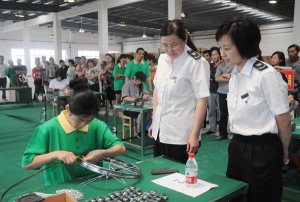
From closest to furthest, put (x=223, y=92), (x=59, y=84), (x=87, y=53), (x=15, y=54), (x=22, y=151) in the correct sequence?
(x=22, y=151)
(x=223, y=92)
(x=59, y=84)
(x=15, y=54)
(x=87, y=53)

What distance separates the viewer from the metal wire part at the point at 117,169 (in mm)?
1328

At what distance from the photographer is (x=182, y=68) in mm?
1780

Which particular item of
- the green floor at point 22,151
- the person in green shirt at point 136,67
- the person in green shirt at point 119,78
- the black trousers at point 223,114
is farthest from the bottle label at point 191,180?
the person in green shirt at point 119,78

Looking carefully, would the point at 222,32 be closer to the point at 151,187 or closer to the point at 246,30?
the point at 246,30

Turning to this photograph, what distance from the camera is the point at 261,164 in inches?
54.6

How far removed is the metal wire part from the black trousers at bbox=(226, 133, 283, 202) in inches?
20.7

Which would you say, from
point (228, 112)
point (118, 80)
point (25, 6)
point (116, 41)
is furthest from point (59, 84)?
point (116, 41)

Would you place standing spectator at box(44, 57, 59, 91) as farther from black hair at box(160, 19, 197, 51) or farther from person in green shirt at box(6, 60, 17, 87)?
black hair at box(160, 19, 197, 51)

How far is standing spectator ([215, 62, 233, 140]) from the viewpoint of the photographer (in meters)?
4.50

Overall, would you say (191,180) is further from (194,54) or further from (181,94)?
(194,54)

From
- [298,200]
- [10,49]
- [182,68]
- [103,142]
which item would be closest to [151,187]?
[103,142]

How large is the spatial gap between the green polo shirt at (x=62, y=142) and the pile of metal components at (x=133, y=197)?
404mm

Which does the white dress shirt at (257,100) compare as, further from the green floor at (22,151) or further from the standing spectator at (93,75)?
the standing spectator at (93,75)

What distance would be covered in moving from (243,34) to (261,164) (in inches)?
24.3
